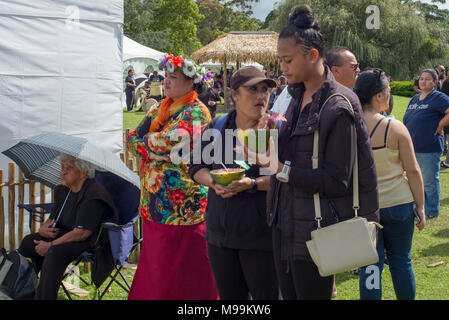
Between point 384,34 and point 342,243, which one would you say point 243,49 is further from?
point 342,243

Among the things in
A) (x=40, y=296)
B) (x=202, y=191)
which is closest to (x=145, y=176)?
(x=202, y=191)

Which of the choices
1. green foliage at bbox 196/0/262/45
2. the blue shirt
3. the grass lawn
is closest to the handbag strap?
the grass lawn

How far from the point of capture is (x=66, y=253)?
13.5 ft

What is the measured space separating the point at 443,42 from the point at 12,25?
39301 millimetres

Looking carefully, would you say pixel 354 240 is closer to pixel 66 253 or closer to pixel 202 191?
pixel 202 191

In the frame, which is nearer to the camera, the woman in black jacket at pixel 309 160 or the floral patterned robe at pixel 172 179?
the woman in black jacket at pixel 309 160

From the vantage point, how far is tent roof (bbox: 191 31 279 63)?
83.8 ft

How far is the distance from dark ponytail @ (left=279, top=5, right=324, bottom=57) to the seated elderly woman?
241 centimetres

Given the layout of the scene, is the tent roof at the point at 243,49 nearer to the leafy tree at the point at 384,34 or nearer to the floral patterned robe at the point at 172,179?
the leafy tree at the point at 384,34

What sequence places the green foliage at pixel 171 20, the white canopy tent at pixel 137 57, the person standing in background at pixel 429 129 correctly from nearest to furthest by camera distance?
the person standing in background at pixel 429 129
the white canopy tent at pixel 137 57
the green foliage at pixel 171 20

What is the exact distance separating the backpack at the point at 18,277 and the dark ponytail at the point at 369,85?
2.87m

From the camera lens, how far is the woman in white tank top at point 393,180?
345cm

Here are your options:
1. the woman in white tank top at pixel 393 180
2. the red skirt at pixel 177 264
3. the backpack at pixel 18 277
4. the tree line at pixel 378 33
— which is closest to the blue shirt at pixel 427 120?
the woman in white tank top at pixel 393 180

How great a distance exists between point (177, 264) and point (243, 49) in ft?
74.5
